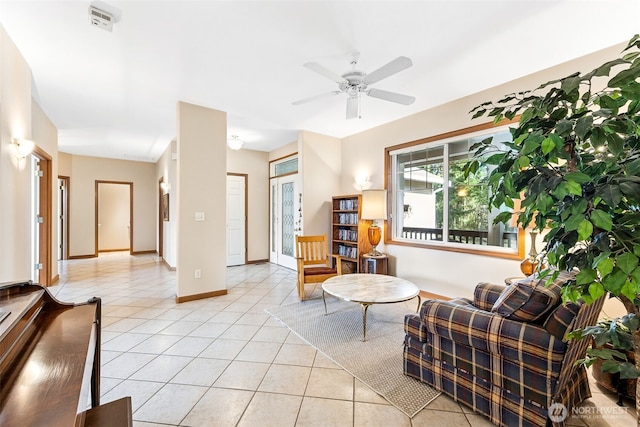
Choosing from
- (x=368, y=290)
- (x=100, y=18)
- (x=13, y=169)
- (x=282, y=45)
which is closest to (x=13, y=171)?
(x=13, y=169)

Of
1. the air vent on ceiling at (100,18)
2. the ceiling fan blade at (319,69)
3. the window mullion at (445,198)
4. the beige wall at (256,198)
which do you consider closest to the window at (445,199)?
the window mullion at (445,198)

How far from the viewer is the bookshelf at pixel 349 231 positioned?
457 cm

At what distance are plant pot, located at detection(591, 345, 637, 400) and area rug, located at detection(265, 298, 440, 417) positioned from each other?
3.87 ft

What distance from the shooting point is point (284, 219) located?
6.02m

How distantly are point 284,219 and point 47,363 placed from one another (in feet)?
16.8

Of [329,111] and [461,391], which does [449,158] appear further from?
[461,391]

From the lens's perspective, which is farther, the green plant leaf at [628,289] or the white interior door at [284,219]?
the white interior door at [284,219]

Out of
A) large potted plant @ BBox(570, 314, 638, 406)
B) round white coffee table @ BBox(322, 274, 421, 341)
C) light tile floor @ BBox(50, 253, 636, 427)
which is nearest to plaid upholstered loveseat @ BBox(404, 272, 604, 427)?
light tile floor @ BBox(50, 253, 636, 427)

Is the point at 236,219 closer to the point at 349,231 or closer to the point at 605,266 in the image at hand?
the point at 349,231

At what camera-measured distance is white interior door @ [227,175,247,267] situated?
6062mm

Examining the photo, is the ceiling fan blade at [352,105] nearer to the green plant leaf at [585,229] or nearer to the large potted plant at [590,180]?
the large potted plant at [590,180]

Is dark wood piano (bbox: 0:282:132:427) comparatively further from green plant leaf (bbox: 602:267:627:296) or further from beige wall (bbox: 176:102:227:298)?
beige wall (bbox: 176:102:227:298)

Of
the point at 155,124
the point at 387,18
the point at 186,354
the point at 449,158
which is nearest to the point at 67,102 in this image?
the point at 155,124

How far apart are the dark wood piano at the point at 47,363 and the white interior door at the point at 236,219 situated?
15.2ft
